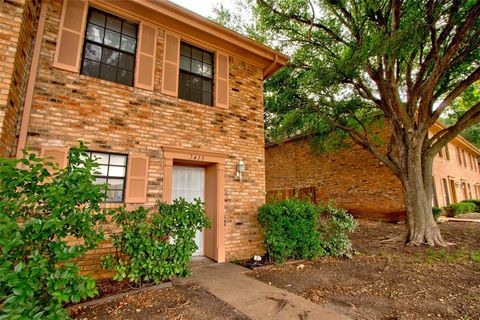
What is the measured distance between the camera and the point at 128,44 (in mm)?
5051

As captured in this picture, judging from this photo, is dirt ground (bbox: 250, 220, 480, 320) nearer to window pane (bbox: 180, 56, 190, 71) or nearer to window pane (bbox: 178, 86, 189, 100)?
window pane (bbox: 178, 86, 189, 100)

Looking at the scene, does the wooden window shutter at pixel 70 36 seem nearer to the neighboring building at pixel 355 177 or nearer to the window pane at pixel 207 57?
the window pane at pixel 207 57

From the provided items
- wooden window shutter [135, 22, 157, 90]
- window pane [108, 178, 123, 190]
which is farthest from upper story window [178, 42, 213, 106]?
window pane [108, 178, 123, 190]

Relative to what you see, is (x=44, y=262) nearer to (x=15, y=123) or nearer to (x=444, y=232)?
(x=15, y=123)

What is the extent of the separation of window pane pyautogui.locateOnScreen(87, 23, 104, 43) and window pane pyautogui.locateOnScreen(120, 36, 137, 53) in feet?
1.34

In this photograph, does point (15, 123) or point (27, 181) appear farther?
point (15, 123)

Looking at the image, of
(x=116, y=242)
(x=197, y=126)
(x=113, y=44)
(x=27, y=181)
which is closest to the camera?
(x=27, y=181)

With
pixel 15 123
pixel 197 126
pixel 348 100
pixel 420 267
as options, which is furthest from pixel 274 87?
pixel 15 123

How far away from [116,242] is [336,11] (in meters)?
9.18

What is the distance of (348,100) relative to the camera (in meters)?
9.50

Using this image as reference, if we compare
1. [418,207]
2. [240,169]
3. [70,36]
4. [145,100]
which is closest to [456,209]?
[418,207]

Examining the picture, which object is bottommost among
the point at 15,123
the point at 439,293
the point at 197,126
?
the point at 439,293

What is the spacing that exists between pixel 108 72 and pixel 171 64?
53.0 inches

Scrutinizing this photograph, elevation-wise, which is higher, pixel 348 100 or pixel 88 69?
pixel 348 100
